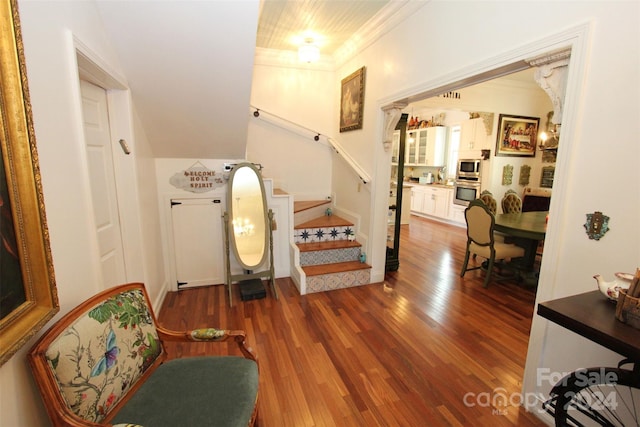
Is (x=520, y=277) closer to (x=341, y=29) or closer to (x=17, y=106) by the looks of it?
(x=341, y=29)

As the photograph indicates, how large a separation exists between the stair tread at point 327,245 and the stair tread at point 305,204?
470 millimetres

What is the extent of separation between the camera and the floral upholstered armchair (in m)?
0.92

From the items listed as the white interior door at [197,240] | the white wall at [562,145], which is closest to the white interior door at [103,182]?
the white wall at [562,145]

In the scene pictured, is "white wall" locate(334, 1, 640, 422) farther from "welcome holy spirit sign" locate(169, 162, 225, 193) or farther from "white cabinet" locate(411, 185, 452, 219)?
"white cabinet" locate(411, 185, 452, 219)

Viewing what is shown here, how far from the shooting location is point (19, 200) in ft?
2.77

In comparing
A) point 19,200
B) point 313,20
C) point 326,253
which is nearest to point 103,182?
point 19,200

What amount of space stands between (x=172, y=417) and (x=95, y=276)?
779mm

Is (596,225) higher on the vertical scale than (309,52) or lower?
lower

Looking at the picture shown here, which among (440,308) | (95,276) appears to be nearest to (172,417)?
(95,276)

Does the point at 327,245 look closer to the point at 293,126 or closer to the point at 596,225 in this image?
the point at 293,126

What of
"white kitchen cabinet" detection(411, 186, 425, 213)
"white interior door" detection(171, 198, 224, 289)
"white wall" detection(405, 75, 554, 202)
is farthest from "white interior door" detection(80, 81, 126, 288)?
"white kitchen cabinet" detection(411, 186, 425, 213)

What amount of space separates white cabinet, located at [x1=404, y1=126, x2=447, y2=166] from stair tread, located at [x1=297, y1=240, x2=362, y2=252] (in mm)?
4367

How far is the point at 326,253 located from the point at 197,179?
1.68m

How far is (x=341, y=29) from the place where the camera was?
10.4 feet
